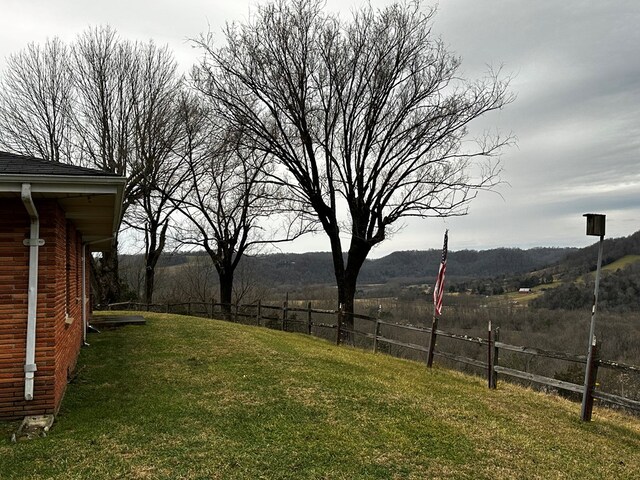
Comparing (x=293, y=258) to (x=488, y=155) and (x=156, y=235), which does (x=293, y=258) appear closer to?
(x=156, y=235)

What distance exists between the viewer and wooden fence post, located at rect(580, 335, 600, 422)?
716 cm

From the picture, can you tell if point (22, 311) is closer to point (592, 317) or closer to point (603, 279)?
point (592, 317)

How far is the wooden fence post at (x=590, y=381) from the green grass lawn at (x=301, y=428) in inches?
7.2

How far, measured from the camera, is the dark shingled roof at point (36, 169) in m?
5.26

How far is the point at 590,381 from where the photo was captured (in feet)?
23.9

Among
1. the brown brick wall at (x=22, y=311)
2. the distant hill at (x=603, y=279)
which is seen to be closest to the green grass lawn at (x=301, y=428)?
the brown brick wall at (x=22, y=311)

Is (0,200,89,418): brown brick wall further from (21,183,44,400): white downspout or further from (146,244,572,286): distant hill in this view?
(146,244,572,286): distant hill

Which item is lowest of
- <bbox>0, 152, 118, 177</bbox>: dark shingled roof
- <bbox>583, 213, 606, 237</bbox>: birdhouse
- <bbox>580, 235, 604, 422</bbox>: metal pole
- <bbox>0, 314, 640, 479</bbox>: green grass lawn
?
<bbox>0, 314, 640, 479</bbox>: green grass lawn

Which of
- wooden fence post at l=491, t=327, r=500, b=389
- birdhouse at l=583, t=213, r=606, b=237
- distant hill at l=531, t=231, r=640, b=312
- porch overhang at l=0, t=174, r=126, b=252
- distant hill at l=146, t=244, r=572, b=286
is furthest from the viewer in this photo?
distant hill at l=531, t=231, r=640, b=312

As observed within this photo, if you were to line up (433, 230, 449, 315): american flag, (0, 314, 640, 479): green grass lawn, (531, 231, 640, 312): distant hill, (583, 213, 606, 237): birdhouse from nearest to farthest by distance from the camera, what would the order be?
1. (0, 314, 640, 479): green grass lawn
2. (583, 213, 606, 237): birdhouse
3. (433, 230, 449, 315): american flag
4. (531, 231, 640, 312): distant hill

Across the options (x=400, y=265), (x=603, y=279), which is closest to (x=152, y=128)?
(x=400, y=265)

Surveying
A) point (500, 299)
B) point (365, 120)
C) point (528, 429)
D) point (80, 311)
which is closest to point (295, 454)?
point (528, 429)

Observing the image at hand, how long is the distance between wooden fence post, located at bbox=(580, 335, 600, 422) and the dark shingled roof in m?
7.14

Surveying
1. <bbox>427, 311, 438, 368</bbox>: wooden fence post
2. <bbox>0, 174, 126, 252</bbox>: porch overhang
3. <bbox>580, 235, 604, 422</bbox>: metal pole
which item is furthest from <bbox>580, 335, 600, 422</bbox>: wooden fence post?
<bbox>0, 174, 126, 252</bbox>: porch overhang
